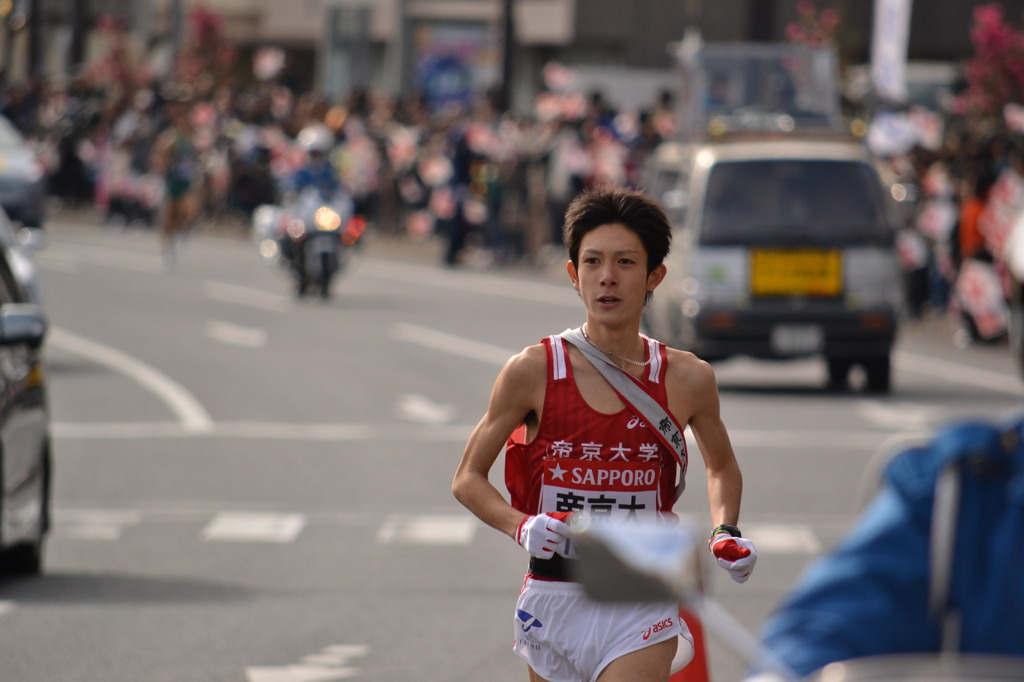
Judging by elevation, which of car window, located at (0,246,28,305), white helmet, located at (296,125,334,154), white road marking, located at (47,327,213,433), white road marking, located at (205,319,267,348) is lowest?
white road marking, located at (205,319,267,348)

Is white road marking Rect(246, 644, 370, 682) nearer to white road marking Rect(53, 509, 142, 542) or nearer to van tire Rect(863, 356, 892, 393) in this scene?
white road marking Rect(53, 509, 142, 542)

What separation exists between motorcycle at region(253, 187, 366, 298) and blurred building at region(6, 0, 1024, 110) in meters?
17.0

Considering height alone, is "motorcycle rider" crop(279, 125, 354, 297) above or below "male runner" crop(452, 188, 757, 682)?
below

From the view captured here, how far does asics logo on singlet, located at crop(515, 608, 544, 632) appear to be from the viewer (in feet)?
15.4

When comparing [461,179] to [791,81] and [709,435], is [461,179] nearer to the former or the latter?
[791,81]

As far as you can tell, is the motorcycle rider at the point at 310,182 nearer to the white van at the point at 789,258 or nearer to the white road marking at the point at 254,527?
the white van at the point at 789,258

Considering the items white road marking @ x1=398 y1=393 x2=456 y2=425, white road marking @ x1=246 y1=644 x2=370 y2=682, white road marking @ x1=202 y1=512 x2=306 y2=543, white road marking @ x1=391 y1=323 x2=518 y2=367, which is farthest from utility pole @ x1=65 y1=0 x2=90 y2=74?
white road marking @ x1=246 y1=644 x2=370 y2=682

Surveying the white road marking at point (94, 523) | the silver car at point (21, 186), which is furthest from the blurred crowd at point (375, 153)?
the white road marking at point (94, 523)

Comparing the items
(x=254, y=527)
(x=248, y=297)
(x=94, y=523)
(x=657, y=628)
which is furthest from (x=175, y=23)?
(x=657, y=628)

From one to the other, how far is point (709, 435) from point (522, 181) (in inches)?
991

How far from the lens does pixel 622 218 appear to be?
481 centimetres

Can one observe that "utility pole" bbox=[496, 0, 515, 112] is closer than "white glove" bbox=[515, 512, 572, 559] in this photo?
No

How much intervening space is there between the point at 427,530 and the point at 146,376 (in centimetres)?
793

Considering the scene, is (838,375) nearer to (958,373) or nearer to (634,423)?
(958,373)
